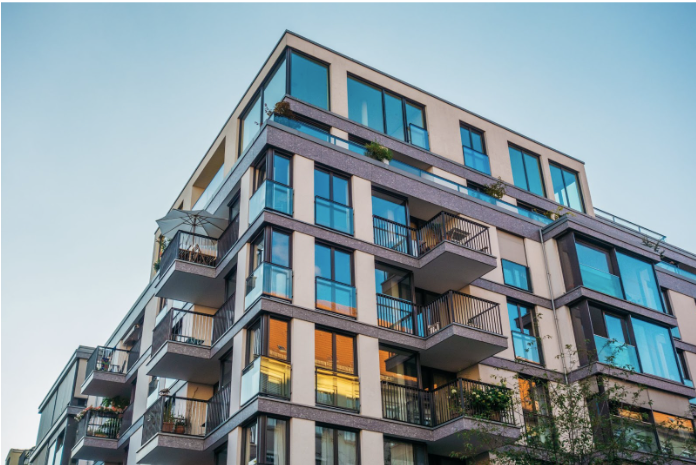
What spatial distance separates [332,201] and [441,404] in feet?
23.7

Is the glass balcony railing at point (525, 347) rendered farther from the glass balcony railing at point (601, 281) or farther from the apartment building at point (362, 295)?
the glass balcony railing at point (601, 281)

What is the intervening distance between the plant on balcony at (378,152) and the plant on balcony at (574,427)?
8.49 meters

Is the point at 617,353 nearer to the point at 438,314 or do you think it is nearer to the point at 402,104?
the point at 438,314

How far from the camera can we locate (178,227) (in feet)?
92.5

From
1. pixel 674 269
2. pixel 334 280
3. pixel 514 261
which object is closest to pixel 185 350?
pixel 334 280

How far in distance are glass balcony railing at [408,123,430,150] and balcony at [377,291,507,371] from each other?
7056 mm

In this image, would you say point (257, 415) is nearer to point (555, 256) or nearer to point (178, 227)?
point (178, 227)

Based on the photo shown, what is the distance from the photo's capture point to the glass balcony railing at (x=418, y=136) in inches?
1212

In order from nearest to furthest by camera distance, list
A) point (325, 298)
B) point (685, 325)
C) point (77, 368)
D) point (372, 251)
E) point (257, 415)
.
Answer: point (257, 415)
point (325, 298)
point (372, 251)
point (685, 325)
point (77, 368)

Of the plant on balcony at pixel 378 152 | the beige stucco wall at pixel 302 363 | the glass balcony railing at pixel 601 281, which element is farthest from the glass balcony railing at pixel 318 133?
the glass balcony railing at pixel 601 281

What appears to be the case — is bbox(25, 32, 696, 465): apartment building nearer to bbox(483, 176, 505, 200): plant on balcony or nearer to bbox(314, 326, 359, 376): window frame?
bbox(314, 326, 359, 376): window frame

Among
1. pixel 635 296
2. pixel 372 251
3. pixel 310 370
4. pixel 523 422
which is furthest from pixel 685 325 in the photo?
pixel 310 370

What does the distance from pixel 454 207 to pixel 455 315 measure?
447 centimetres

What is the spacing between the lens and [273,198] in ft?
79.0
